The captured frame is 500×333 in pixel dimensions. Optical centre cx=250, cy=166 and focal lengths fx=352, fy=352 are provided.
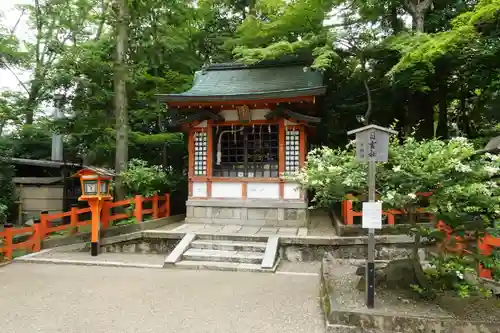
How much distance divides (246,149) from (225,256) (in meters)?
3.89

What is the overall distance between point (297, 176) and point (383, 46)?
7.13 m

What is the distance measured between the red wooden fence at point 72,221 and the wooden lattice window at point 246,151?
2058 mm

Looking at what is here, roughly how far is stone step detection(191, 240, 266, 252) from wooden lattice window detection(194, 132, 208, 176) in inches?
114

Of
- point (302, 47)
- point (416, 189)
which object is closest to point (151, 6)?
point (302, 47)

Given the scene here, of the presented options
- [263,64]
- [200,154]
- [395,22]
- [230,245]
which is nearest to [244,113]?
[200,154]

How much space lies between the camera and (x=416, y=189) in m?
4.27

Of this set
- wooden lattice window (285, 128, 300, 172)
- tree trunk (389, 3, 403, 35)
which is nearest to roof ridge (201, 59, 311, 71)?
wooden lattice window (285, 128, 300, 172)

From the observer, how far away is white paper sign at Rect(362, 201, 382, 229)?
446cm

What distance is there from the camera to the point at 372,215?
449 cm

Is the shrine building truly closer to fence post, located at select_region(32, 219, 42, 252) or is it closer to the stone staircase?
the stone staircase

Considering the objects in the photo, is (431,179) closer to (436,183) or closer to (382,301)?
(436,183)

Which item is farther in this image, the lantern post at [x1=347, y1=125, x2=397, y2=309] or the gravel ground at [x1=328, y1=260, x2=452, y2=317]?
the lantern post at [x1=347, y1=125, x2=397, y2=309]

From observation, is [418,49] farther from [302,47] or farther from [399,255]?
[399,255]

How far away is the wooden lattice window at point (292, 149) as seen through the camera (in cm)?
1023
